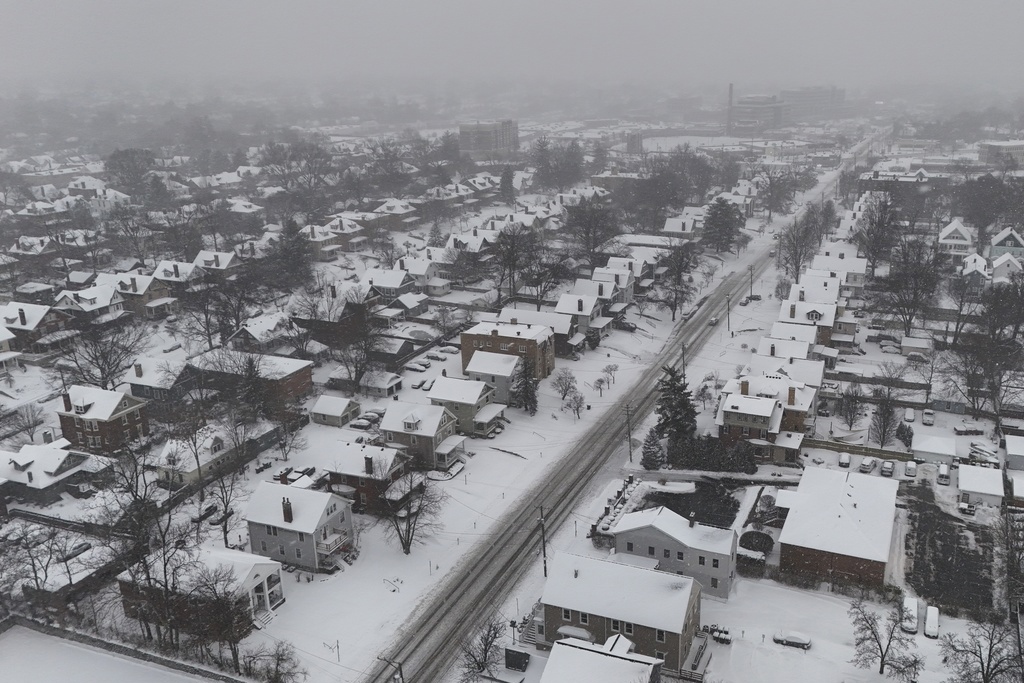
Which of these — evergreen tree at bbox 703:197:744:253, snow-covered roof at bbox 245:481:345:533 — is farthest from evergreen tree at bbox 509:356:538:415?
evergreen tree at bbox 703:197:744:253

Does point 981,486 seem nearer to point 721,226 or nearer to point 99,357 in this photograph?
point 721,226

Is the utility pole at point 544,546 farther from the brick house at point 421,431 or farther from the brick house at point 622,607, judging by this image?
the brick house at point 421,431

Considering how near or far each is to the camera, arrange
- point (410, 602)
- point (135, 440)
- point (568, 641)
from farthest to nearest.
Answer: point (135, 440)
point (410, 602)
point (568, 641)

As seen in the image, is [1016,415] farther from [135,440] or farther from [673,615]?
[135,440]

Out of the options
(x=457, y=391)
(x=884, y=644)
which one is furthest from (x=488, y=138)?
(x=884, y=644)

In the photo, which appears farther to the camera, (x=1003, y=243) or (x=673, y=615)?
(x=1003, y=243)

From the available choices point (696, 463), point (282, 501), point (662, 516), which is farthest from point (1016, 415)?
point (282, 501)

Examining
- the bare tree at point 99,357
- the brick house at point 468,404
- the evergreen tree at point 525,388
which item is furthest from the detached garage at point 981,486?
the bare tree at point 99,357

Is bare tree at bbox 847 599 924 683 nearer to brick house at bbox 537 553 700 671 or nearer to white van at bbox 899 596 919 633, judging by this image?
white van at bbox 899 596 919 633
